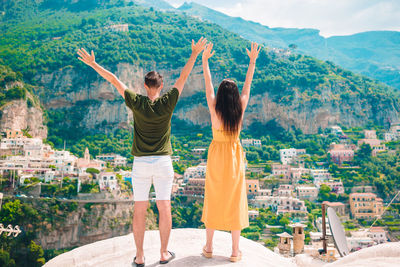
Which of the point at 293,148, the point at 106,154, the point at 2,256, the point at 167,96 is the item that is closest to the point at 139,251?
the point at 167,96

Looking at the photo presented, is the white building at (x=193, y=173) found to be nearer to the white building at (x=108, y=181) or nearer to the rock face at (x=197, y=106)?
the white building at (x=108, y=181)

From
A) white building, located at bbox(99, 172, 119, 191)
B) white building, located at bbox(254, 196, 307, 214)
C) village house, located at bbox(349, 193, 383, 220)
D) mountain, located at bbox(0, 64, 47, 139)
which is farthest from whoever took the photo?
mountain, located at bbox(0, 64, 47, 139)

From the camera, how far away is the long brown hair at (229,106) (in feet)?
7.09

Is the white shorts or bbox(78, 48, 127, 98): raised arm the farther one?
bbox(78, 48, 127, 98): raised arm

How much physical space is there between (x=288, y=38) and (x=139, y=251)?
429 ft

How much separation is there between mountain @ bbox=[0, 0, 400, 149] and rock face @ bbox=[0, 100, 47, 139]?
2.26 metres

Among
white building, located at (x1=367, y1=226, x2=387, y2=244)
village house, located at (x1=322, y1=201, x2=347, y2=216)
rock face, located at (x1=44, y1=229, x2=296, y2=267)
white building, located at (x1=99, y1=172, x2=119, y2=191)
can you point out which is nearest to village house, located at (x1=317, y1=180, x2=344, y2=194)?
village house, located at (x1=322, y1=201, x2=347, y2=216)

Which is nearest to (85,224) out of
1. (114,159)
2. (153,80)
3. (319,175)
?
(114,159)

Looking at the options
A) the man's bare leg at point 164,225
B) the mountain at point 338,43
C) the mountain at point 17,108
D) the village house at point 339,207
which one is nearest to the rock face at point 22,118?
the mountain at point 17,108

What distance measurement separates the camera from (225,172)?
2152mm

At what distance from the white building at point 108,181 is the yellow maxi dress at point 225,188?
79.0 ft

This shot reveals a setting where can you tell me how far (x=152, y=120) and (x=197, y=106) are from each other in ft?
159

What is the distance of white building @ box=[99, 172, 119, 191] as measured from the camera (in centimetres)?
2500

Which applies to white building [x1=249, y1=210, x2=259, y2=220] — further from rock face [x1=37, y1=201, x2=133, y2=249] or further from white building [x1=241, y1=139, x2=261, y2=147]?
white building [x1=241, y1=139, x2=261, y2=147]
